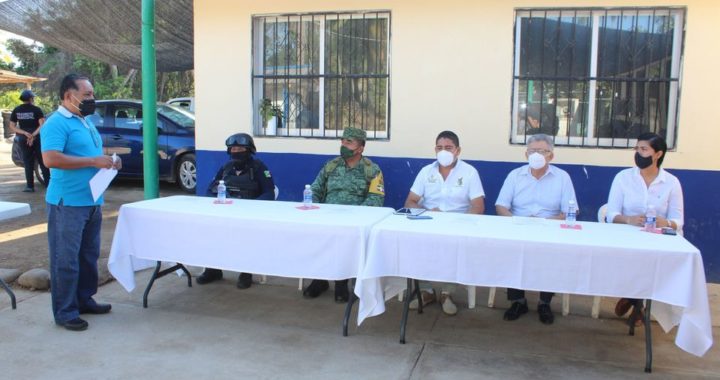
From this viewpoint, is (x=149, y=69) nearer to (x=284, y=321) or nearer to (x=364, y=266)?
(x=284, y=321)

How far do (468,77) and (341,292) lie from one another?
7.07ft

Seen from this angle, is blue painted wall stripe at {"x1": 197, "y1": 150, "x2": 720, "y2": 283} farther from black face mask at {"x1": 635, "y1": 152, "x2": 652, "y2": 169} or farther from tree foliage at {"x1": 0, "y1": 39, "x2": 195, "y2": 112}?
tree foliage at {"x1": 0, "y1": 39, "x2": 195, "y2": 112}

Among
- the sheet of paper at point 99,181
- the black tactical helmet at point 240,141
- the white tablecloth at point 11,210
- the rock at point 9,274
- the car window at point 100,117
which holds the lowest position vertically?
the rock at point 9,274

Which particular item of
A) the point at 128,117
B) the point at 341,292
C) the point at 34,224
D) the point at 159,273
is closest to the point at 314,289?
the point at 341,292

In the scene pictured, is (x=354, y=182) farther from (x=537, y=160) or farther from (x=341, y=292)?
(x=537, y=160)

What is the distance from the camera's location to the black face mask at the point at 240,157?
4910 mm

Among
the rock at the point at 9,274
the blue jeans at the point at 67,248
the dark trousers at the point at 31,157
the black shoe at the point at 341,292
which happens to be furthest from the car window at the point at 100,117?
the black shoe at the point at 341,292

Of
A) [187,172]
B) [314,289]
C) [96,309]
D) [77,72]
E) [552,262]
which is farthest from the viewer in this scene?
[77,72]

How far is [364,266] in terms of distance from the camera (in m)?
3.56

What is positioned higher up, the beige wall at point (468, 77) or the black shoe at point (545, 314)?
the beige wall at point (468, 77)

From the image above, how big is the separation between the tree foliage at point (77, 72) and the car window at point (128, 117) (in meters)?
11.7

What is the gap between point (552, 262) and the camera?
130 inches

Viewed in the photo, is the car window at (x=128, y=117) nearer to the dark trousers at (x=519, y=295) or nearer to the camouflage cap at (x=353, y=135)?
the camouflage cap at (x=353, y=135)

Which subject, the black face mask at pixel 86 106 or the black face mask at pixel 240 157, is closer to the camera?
the black face mask at pixel 86 106
